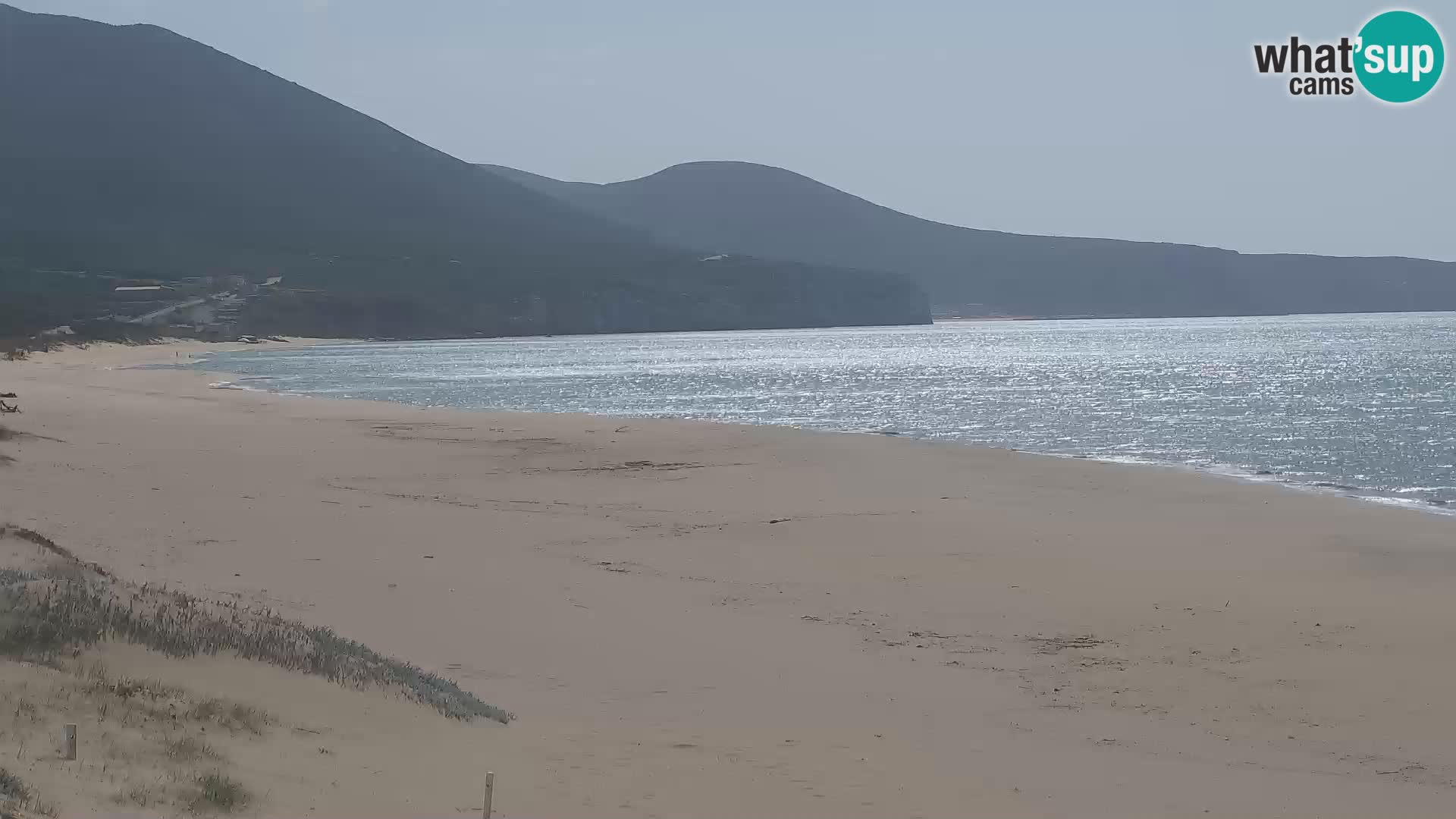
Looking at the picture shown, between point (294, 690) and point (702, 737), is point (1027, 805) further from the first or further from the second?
point (294, 690)

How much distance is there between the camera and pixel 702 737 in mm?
7301

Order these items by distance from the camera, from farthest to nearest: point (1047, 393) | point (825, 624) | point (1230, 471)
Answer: point (1047, 393) < point (1230, 471) < point (825, 624)

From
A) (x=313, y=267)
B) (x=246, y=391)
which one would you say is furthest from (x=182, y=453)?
(x=313, y=267)

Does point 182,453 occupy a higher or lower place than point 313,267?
lower

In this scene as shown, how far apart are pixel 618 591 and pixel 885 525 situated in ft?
17.3

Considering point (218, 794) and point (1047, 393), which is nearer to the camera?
point (218, 794)

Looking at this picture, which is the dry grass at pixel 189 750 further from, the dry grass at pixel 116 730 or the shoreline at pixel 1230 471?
the shoreline at pixel 1230 471

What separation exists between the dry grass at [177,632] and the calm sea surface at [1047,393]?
1770cm

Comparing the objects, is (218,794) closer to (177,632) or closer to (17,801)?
(17,801)

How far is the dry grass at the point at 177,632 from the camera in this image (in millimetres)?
5949

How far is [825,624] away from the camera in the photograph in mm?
10562

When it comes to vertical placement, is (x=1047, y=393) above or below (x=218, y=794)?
below

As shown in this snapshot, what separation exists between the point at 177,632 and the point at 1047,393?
159 feet

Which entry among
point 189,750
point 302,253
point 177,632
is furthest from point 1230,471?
point 302,253
